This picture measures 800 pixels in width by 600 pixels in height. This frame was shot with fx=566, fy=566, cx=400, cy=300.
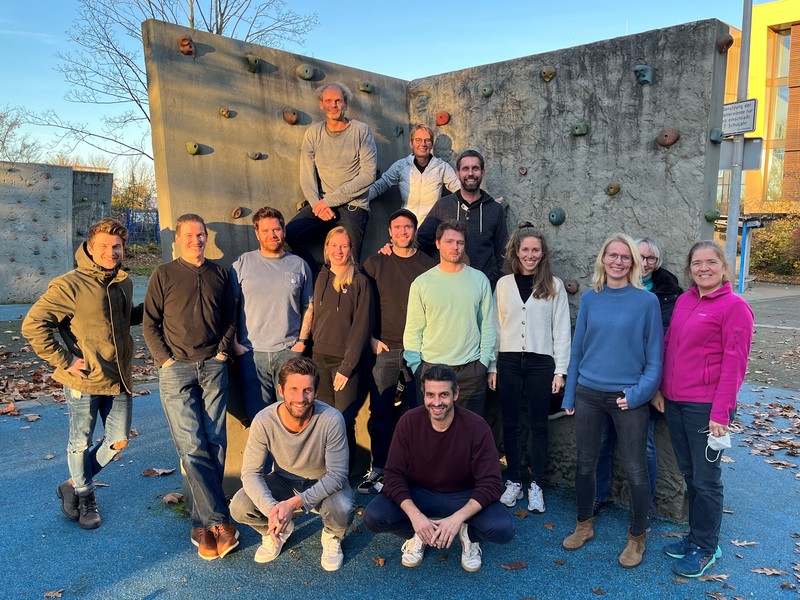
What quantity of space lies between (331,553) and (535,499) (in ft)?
5.34

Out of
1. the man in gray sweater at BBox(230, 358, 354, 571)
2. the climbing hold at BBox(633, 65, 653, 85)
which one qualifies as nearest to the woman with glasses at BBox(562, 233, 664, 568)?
the climbing hold at BBox(633, 65, 653, 85)

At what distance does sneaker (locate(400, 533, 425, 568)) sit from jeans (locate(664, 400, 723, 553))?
5.53 ft

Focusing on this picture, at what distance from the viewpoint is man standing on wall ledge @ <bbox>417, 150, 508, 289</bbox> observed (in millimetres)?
4469

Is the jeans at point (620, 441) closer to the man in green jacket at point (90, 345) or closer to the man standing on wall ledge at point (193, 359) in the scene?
the man standing on wall ledge at point (193, 359)

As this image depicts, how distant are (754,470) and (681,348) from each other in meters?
2.56

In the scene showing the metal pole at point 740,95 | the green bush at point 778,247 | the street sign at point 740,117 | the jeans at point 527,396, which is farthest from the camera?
the green bush at point 778,247

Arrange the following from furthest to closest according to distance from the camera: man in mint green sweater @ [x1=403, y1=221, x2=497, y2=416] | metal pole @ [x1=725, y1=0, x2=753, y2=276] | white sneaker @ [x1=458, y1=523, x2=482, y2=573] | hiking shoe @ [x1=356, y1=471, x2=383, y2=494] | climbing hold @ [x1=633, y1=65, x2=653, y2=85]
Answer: metal pole @ [x1=725, y1=0, x2=753, y2=276] < hiking shoe @ [x1=356, y1=471, x2=383, y2=494] < climbing hold @ [x1=633, y1=65, x2=653, y2=85] < man in mint green sweater @ [x1=403, y1=221, x2=497, y2=416] < white sneaker @ [x1=458, y1=523, x2=482, y2=573]

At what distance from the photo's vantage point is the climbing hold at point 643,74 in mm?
4215

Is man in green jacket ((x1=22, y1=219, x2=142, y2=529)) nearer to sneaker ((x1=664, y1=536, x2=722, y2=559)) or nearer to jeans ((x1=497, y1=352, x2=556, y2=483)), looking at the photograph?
jeans ((x1=497, y1=352, x2=556, y2=483))

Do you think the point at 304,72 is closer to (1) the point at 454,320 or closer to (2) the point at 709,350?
(1) the point at 454,320

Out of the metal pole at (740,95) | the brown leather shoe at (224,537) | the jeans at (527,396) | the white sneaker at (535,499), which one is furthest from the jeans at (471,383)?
the metal pole at (740,95)

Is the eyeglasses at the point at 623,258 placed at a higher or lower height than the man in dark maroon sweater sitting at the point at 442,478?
higher

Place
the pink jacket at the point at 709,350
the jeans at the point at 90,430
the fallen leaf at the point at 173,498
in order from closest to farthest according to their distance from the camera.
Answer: the pink jacket at the point at 709,350 < the jeans at the point at 90,430 < the fallen leaf at the point at 173,498

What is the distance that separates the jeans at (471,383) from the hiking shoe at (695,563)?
155cm
